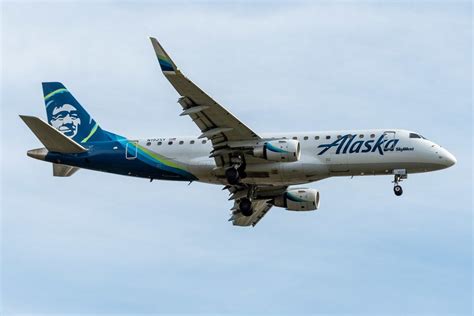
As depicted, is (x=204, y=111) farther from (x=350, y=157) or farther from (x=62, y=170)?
(x=62, y=170)

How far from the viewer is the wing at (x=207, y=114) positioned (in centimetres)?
5869

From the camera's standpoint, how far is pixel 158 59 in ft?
192

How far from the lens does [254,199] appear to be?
7162 centimetres

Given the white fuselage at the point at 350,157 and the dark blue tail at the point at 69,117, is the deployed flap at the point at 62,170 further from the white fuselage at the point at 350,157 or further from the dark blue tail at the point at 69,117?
the white fuselage at the point at 350,157

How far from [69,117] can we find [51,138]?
479cm

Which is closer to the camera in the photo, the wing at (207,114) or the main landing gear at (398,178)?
the wing at (207,114)

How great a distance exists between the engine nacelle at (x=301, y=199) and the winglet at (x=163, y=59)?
1608cm

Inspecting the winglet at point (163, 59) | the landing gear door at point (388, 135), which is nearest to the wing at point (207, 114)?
the winglet at point (163, 59)

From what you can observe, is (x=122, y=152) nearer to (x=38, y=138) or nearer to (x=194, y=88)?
(x=38, y=138)

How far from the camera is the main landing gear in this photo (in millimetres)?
64688

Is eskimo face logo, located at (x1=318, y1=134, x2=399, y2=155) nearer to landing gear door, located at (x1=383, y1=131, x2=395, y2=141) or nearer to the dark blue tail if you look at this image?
landing gear door, located at (x1=383, y1=131, x2=395, y2=141)

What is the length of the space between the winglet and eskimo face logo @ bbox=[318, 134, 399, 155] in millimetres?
11292

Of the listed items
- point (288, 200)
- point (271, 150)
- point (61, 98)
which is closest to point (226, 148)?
point (271, 150)

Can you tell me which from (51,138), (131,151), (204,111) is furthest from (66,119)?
(204,111)
